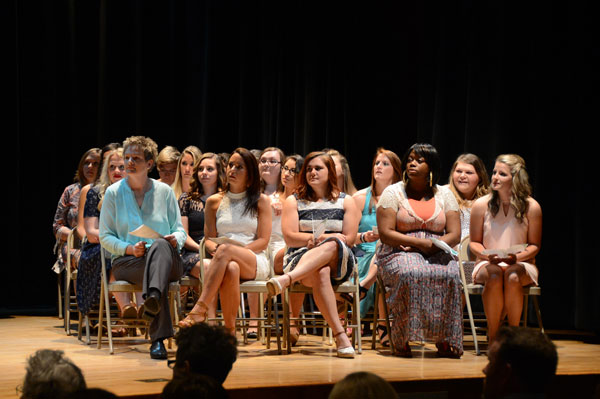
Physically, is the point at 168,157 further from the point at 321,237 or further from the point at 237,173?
the point at 321,237

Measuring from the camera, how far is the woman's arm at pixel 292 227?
4664 millimetres

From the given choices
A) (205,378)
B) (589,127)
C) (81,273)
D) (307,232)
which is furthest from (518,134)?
(205,378)

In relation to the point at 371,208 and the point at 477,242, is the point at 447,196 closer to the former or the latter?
the point at 477,242

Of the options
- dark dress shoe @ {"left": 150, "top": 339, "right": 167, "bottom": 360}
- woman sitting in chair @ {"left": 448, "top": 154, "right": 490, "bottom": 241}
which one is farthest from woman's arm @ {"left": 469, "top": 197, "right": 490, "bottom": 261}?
dark dress shoe @ {"left": 150, "top": 339, "right": 167, "bottom": 360}

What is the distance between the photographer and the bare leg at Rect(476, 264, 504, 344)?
4.63 metres

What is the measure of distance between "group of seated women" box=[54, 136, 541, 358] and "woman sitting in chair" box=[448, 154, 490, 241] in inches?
20.4

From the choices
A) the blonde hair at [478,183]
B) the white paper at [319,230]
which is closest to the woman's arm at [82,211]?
the white paper at [319,230]

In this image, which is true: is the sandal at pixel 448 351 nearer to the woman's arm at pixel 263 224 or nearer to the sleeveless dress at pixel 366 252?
the sleeveless dress at pixel 366 252

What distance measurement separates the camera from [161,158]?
19.8 feet

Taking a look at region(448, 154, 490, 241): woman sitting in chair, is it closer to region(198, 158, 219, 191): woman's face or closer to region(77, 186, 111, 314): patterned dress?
region(198, 158, 219, 191): woman's face

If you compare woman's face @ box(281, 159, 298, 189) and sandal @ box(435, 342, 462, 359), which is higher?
woman's face @ box(281, 159, 298, 189)

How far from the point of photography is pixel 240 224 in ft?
15.8

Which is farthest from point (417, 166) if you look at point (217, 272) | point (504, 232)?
point (217, 272)

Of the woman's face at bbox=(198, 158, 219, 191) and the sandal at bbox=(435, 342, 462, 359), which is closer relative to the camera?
the sandal at bbox=(435, 342, 462, 359)
